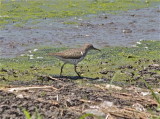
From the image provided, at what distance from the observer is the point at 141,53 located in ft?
47.0

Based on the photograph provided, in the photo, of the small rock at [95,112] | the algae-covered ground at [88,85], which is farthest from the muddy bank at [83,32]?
the small rock at [95,112]

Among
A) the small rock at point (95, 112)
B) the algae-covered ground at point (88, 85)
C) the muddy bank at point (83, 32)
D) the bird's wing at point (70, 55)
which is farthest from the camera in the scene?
the muddy bank at point (83, 32)

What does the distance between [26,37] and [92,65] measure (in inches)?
200

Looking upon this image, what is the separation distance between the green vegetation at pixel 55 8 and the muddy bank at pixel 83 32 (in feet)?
2.78

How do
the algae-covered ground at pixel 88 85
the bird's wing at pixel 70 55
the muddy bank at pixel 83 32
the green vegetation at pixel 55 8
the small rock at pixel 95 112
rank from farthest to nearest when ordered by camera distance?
1. the green vegetation at pixel 55 8
2. the muddy bank at pixel 83 32
3. the bird's wing at pixel 70 55
4. the algae-covered ground at pixel 88 85
5. the small rock at pixel 95 112

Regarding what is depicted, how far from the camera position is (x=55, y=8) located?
22.9 metres

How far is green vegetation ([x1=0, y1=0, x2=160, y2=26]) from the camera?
21047 mm

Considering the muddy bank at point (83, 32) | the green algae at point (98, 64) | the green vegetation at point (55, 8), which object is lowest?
the green algae at point (98, 64)

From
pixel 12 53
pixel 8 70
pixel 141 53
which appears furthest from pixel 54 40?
pixel 8 70

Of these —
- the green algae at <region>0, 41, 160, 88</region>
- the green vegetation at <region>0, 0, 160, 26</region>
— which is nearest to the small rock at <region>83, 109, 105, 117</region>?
the green algae at <region>0, 41, 160, 88</region>

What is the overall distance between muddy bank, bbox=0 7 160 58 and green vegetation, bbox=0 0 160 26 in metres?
0.85

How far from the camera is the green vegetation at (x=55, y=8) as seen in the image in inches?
829

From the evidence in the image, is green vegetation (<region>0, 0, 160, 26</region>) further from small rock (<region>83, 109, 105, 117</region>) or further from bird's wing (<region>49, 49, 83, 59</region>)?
small rock (<region>83, 109, 105, 117</region>)

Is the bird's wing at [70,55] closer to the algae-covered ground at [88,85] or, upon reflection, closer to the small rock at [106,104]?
the algae-covered ground at [88,85]
